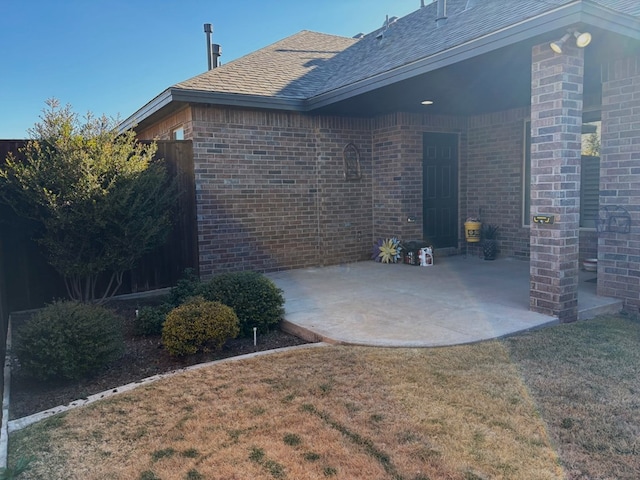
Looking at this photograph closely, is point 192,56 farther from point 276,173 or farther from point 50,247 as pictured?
point 50,247

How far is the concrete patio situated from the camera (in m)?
4.63

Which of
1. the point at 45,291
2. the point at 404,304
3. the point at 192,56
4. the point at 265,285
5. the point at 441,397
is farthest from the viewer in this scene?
the point at 192,56

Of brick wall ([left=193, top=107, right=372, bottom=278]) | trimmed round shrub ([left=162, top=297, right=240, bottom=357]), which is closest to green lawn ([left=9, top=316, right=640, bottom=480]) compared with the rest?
trimmed round shrub ([left=162, top=297, right=240, bottom=357])

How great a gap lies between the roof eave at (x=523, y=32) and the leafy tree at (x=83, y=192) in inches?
134

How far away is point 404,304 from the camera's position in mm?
5742

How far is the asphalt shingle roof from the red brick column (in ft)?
1.90

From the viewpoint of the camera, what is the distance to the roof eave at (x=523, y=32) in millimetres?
4344

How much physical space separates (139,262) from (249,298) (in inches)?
103

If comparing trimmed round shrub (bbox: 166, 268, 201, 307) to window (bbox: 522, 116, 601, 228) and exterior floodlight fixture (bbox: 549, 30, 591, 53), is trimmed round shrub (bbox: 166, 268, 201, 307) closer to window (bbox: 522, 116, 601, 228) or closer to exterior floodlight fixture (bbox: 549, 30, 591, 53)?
exterior floodlight fixture (bbox: 549, 30, 591, 53)

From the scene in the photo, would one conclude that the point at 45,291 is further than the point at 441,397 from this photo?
Yes

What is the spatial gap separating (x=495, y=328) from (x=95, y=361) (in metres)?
3.59

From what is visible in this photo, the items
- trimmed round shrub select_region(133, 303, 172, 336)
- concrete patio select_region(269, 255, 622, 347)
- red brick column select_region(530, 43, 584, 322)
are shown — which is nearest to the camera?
Result: concrete patio select_region(269, 255, 622, 347)

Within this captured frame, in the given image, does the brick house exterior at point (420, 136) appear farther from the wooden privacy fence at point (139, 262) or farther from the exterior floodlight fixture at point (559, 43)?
the wooden privacy fence at point (139, 262)

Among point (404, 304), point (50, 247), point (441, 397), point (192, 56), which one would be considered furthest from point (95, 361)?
point (192, 56)
